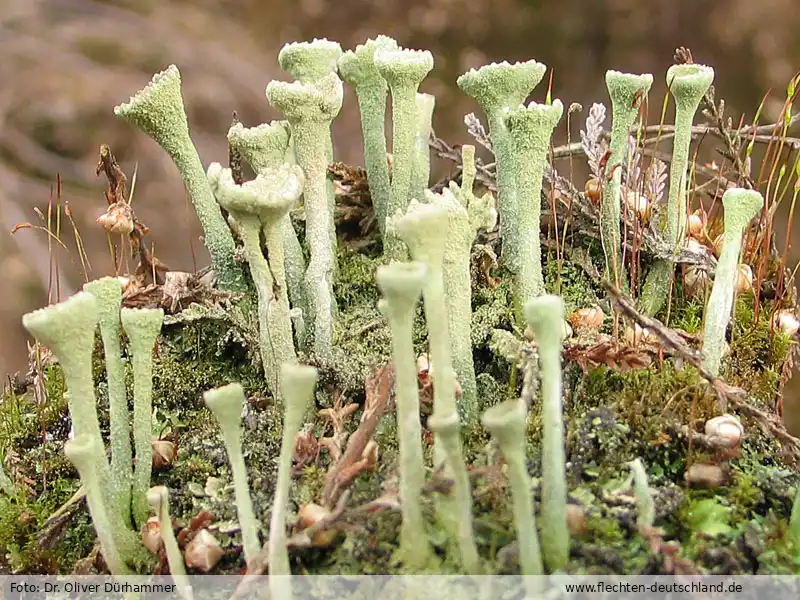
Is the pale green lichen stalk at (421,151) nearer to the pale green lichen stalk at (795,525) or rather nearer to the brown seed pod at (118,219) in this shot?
the brown seed pod at (118,219)

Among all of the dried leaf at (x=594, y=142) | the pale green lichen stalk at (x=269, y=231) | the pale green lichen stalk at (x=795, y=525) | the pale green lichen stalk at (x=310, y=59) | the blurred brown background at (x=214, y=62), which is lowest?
the pale green lichen stalk at (x=795, y=525)

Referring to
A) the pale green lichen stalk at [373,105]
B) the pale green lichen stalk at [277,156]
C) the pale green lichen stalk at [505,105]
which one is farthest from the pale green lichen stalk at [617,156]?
the pale green lichen stalk at [277,156]

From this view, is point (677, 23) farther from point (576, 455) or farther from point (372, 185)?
point (576, 455)

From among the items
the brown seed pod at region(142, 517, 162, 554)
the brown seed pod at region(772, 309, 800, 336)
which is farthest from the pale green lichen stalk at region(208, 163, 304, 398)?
the brown seed pod at region(772, 309, 800, 336)

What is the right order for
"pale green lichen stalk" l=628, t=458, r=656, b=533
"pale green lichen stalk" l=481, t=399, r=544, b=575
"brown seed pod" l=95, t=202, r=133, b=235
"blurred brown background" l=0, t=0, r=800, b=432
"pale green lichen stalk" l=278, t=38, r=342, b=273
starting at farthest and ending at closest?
"blurred brown background" l=0, t=0, r=800, b=432
"brown seed pod" l=95, t=202, r=133, b=235
"pale green lichen stalk" l=278, t=38, r=342, b=273
"pale green lichen stalk" l=628, t=458, r=656, b=533
"pale green lichen stalk" l=481, t=399, r=544, b=575

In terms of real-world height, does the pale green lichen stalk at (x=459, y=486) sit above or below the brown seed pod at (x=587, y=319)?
below

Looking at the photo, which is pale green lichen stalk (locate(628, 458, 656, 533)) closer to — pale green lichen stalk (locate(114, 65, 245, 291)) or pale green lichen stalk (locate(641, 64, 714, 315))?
pale green lichen stalk (locate(641, 64, 714, 315))
